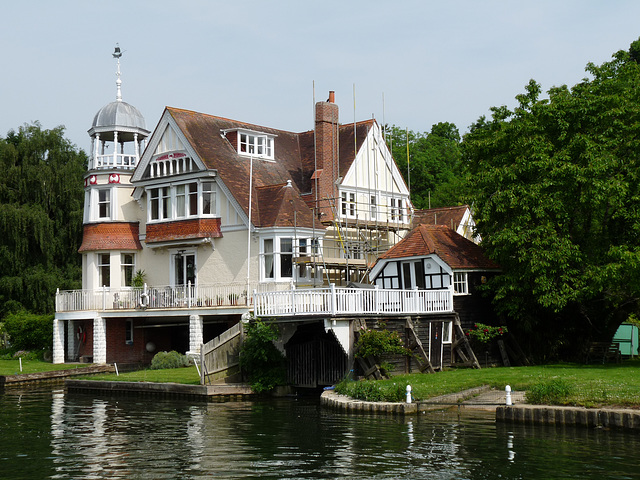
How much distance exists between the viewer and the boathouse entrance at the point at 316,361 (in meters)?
31.9

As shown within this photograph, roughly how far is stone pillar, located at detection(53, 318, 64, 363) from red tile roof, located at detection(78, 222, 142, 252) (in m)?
4.43

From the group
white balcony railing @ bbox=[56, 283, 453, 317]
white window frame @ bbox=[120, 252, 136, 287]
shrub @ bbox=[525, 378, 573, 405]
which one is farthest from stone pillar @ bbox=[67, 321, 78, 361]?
shrub @ bbox=[525, 378, 573, 405]

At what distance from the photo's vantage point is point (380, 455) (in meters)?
18.5

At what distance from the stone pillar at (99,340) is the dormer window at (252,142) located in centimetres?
1216

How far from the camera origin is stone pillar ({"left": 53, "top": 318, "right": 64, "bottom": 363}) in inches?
1789

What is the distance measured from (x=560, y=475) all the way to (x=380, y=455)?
160 inches

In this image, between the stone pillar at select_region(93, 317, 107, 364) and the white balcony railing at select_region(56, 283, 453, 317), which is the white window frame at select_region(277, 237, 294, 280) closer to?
the white balcony railing at select_region(56, 283, 453, 317)

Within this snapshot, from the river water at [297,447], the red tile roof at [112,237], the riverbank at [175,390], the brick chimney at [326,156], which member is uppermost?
the brick chimney at [326,156]

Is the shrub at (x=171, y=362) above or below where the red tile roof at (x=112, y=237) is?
below

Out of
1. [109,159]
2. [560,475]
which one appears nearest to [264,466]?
[560,475]

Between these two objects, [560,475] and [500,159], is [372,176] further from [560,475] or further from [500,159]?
[560,475]

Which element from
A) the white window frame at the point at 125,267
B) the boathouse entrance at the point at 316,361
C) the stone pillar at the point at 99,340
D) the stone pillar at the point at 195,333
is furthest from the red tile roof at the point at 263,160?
the boathouse entrance at the point at 316,361

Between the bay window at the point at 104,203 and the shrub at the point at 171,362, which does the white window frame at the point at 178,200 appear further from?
the shrub at the point at 171,362

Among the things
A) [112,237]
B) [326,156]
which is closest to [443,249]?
[326,156]
